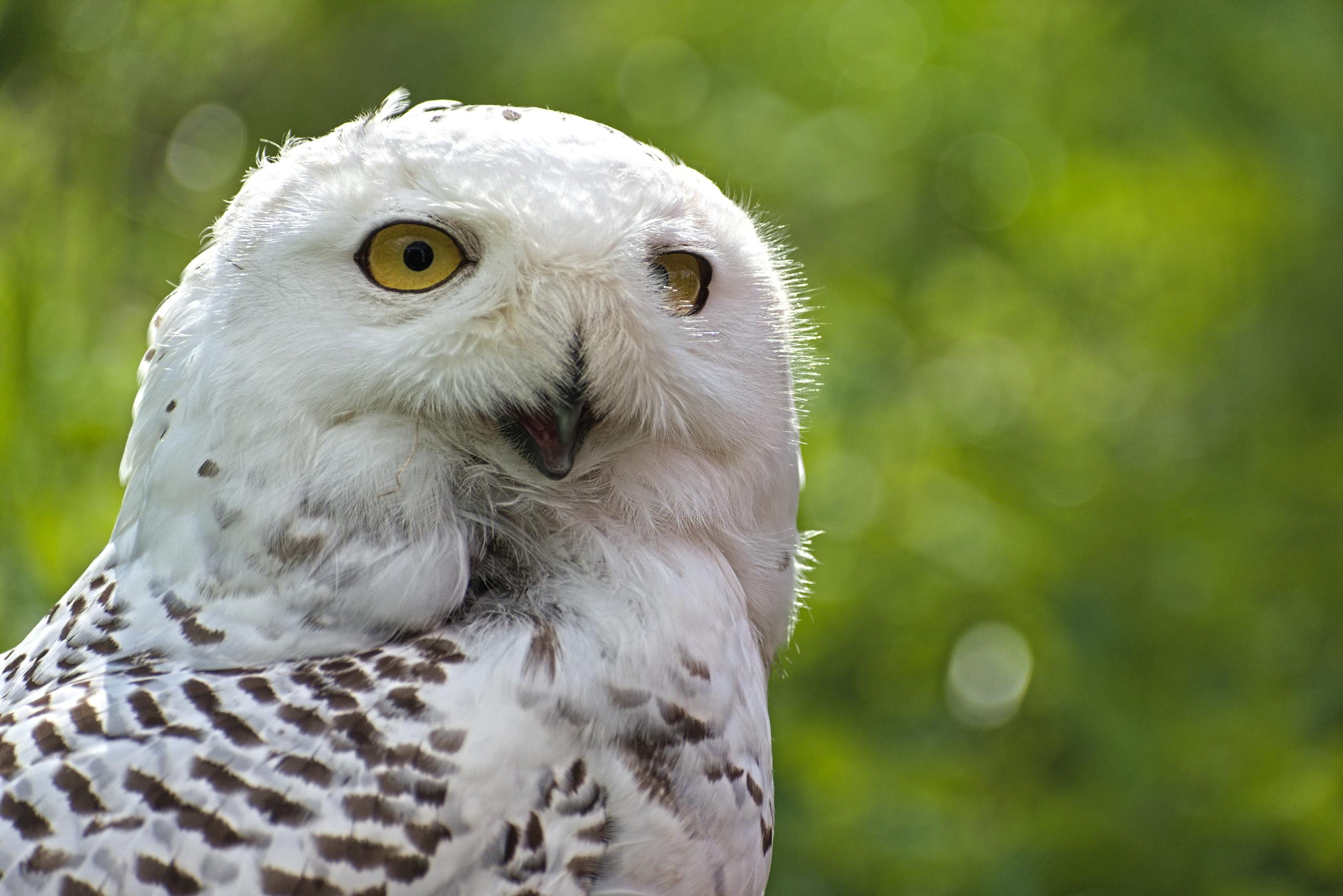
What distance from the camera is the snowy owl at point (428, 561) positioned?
122cm

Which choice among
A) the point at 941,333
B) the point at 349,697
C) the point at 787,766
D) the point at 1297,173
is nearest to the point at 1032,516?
the point at 941,333

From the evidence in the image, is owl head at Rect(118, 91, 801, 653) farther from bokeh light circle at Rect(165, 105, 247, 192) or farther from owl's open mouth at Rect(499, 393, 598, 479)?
bokeh light circle at Rect(165, 105, 247, 192)

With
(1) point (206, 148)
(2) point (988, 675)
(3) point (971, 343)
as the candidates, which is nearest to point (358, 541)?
(2) point (988, 675)

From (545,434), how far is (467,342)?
137 millimetres

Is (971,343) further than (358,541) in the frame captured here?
Yes

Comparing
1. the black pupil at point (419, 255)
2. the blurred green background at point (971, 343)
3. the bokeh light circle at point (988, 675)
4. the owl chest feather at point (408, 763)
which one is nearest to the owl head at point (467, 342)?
the black pupil at point (419, 255)

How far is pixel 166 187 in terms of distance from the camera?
372 cm

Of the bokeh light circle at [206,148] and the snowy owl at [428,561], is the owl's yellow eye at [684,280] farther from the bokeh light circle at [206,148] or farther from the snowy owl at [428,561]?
the bokeh light circle at [206,148]

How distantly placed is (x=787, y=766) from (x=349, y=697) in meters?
1.78

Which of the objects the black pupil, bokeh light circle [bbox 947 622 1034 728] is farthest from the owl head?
bokeh light circle [bbox 947 622 1034 728]

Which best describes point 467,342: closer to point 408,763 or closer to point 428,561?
point 428,561

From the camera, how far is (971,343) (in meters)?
3.55

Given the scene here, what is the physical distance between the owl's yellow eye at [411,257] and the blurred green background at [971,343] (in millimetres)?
1270

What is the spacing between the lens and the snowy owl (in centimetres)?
122
